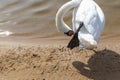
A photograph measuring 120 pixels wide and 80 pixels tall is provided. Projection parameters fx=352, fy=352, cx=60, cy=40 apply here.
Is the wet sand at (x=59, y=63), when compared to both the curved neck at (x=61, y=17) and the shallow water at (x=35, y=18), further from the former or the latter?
the shallow water at (x=35, y=18)

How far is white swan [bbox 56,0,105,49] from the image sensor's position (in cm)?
519

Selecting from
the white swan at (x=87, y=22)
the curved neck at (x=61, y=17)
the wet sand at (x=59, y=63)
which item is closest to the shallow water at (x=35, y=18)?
the wet sand at (x=59, y=63)

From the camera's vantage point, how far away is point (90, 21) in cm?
539

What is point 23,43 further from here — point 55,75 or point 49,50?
point 55,75

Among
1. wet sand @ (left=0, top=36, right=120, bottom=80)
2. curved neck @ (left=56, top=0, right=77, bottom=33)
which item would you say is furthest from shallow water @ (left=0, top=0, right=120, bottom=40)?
curved neck @ (left=56, top=0, right=77, bottom=33)

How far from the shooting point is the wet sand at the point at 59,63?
554cm

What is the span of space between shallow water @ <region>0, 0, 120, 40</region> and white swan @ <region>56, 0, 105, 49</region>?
164cm

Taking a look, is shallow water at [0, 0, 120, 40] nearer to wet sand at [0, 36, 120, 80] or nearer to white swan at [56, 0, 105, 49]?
wet sand at [0, 36, 120, 80]

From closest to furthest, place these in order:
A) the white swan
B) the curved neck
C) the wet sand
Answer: the white swan
the wet sand
the curved neck

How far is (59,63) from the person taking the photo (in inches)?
230

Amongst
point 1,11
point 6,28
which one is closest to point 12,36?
point 6,28

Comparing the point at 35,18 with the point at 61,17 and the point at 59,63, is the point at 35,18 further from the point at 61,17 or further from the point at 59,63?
the point at 59,63

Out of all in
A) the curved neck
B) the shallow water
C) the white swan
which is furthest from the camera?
the shallow water

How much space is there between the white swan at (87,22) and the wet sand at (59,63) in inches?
18.1
